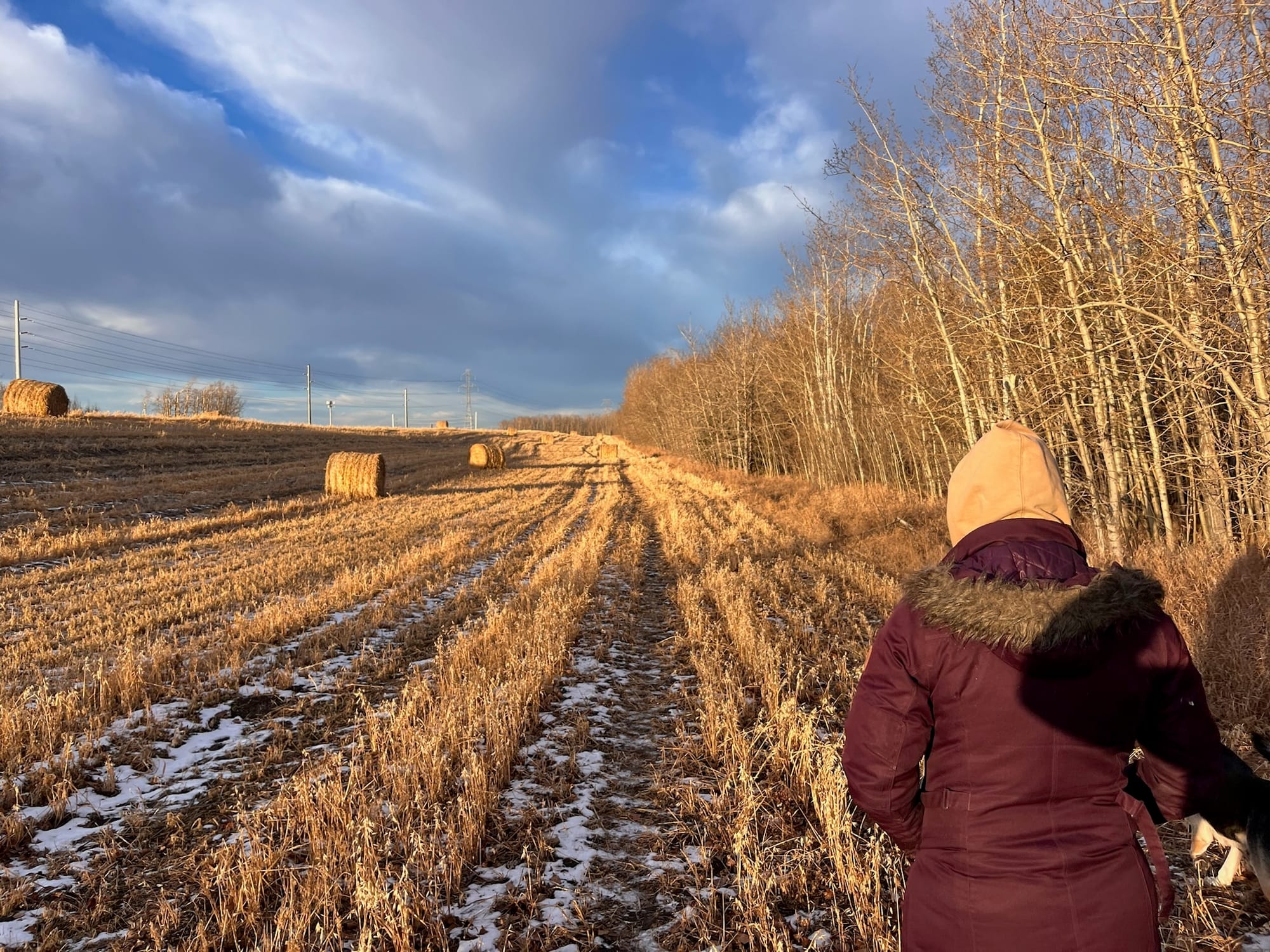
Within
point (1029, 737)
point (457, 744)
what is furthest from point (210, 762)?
point (1029, 737)

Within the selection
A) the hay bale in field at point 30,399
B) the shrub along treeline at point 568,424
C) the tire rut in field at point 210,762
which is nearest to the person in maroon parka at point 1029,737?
the tire rut in field at point 210,762

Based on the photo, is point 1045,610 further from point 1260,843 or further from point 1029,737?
point 1260,843

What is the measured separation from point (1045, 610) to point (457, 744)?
3.75m

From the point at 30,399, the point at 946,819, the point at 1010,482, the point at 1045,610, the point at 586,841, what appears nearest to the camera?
the point at 1045,610

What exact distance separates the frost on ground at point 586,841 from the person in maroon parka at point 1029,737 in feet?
5.53

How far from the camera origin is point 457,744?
Result: 14.1ft

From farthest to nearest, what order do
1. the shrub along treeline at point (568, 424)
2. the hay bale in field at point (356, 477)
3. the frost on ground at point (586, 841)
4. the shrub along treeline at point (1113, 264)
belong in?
the shrub along treeline at point (568, 424) < the hay bale in field at point (356, 477) < the shrub along treeline at point (1113, 264) < the frost on ground at point (586, 841)

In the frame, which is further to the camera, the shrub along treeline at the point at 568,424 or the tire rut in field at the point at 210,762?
the shrub along treeline at the point at 568,424

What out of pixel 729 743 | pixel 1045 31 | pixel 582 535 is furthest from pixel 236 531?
pixel 1045 31

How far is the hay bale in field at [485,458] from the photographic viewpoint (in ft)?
105

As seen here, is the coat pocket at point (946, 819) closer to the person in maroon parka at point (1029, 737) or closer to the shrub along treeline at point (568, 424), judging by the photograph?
the person in maroon parka at point (1029, 737)

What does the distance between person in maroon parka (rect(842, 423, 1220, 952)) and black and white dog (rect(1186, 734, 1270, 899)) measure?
0.44 meters

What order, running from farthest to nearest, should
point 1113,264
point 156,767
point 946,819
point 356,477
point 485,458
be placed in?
point 485,458 → point 356,477 → point 1113,264 → point 156,767 → point 946,819

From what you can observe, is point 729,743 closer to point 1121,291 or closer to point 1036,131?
point 1121,291
